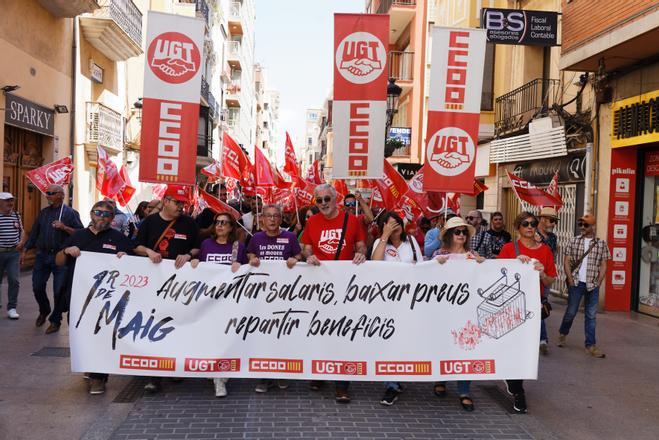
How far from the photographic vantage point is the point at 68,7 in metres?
15.2

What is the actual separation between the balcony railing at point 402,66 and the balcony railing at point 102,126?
40.4 ft

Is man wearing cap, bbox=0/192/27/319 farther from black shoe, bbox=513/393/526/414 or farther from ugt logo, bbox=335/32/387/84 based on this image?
black shoe, bbox=513/393/526/414

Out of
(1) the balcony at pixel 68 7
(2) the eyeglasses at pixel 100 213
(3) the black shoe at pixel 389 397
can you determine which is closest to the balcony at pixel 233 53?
(1) the balcony at pixel 68 7

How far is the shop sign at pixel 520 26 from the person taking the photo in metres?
12.5

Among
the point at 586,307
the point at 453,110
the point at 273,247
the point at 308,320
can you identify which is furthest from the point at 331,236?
the point at 586,307

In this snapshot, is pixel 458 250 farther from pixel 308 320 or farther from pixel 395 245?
pixel 308 320

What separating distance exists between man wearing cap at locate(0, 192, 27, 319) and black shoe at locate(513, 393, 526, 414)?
6528 millimetres

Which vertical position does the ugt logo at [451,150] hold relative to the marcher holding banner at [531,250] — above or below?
above

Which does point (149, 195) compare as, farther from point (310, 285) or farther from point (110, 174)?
point (310, 285)

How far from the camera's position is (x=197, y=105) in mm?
7176

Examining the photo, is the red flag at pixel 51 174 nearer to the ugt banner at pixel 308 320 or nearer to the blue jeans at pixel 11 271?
the blue jeans at pixel 11 271

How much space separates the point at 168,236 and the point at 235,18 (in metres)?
46.9

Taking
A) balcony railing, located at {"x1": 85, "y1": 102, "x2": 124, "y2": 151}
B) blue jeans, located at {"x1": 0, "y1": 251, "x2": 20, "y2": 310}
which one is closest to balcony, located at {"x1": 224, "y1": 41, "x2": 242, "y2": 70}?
balcony railing, located at {"x1": 85, "y1": 102, "x2": 124, "y2": 151}

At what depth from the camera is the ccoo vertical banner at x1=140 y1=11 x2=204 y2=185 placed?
276 inches
